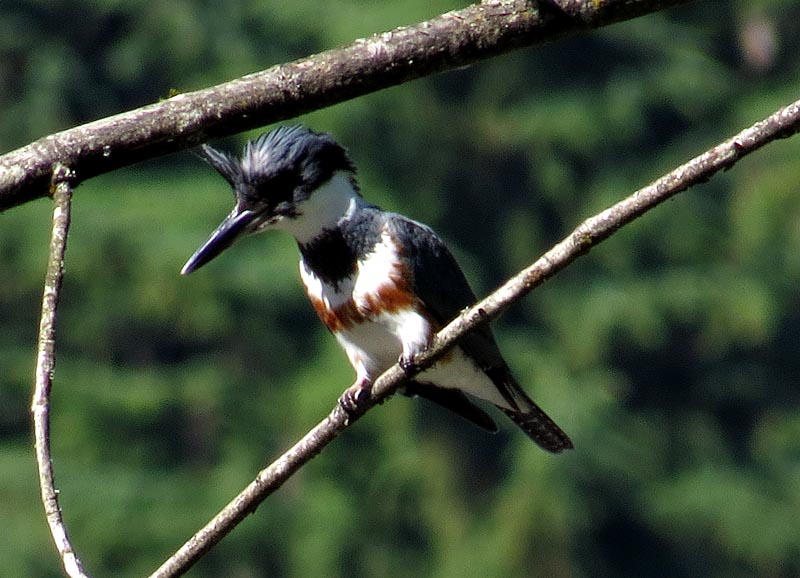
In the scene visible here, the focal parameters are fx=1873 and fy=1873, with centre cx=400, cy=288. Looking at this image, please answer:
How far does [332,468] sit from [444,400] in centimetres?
1640

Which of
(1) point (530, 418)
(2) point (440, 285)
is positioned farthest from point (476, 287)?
(2) point (440, 285)

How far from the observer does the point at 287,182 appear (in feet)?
11.7

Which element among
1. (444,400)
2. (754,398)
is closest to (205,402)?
(754,398)

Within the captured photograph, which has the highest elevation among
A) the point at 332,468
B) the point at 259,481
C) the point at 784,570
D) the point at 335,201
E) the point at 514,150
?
the point at 259,481

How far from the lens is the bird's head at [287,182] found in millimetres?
3461

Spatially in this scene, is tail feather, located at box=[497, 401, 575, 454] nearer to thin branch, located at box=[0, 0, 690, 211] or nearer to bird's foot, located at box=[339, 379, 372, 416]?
bird's foot, located at box=[339, 379, 372, 416]

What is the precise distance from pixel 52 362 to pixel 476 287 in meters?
16.1

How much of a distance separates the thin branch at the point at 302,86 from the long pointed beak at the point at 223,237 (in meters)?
0.70

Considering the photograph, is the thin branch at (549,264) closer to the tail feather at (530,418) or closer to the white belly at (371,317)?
the white belly at (371,317)

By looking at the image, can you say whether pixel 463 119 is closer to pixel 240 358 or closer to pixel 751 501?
pixel 240 358

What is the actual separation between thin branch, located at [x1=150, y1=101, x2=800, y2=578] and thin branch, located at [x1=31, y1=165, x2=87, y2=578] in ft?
0.44

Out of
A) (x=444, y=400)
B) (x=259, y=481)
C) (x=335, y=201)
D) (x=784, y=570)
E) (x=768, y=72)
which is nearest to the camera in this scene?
(x=259, y=481)

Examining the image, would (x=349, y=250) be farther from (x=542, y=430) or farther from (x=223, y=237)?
(x=542, y=430)

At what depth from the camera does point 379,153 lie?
71.5 feet
